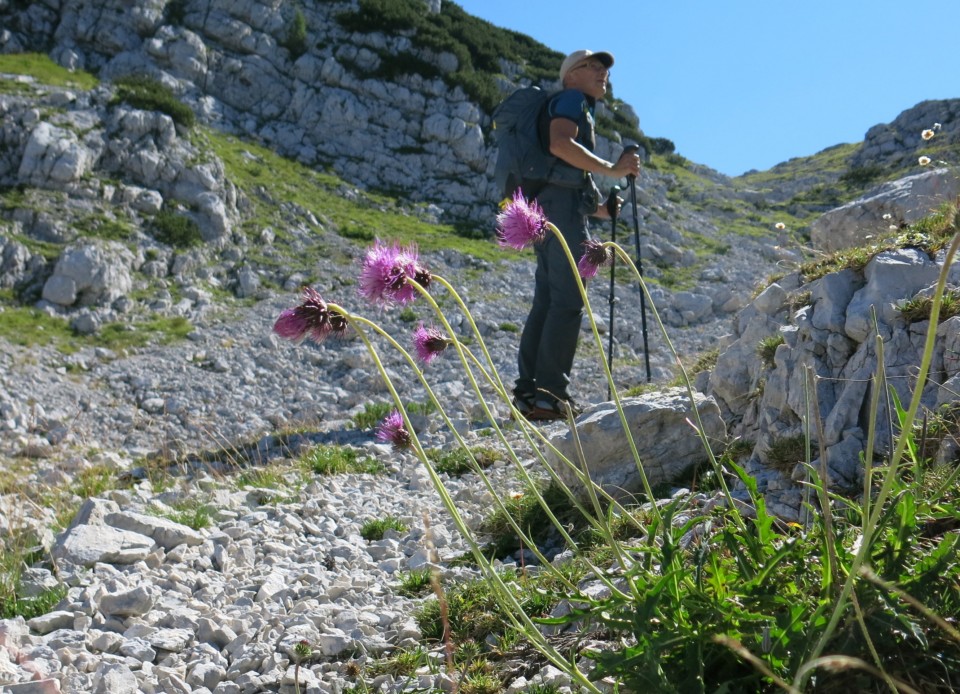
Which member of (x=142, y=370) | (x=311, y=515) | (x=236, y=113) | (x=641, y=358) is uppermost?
(x=236, y=113)

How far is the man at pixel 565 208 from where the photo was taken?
5.36m

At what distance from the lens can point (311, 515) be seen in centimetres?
476

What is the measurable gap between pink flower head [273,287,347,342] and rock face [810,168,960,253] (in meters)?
5.07

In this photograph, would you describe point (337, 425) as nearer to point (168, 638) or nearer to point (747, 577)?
point (168, 638)

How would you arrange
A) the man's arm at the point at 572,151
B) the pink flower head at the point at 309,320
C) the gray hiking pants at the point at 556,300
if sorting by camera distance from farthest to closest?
the gray hiking pants at the point at 556,300, the man's arm at the point at 572,151, the pink flower head at the point at 309,320

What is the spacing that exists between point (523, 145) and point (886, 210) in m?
3.26

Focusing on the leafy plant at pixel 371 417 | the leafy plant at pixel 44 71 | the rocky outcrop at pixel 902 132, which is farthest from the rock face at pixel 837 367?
the rocky outcrop at pixel 902 132

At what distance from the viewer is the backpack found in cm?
565

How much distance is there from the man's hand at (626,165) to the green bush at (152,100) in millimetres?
17756

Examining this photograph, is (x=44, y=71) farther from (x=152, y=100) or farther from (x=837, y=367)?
(x=837, y=367)

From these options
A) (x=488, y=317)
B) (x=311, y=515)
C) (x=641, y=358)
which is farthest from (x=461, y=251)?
(x=311, y=515)

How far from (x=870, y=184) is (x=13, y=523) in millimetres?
47666

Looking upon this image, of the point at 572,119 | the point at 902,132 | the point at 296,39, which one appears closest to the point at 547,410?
the point at 572,119

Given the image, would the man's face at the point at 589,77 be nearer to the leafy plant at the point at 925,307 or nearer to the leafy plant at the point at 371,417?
the leafy plant at the point at 925,307
